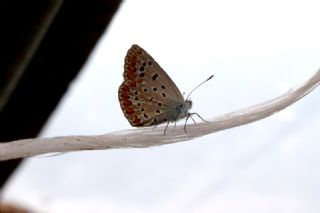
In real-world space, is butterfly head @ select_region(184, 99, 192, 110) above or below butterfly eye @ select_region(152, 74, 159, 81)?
below

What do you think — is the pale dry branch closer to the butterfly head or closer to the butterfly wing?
the butterfly wing

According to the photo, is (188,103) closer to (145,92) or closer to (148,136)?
(145,92)

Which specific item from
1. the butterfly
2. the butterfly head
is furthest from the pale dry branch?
the butterfly head

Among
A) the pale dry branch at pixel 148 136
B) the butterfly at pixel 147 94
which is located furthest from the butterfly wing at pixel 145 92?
the pale dry branch at pixel 148 136

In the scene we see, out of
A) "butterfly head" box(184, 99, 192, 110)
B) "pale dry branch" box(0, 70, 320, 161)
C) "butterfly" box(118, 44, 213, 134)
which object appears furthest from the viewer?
"butterfly head" box(184, 99, 192, 110)

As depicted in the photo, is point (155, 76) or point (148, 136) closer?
point (148, 136)

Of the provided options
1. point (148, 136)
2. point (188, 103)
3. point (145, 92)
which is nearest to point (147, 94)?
point (145, 92)

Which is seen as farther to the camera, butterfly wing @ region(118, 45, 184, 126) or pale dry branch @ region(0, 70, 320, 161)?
butterfly wing @ region(118, 45, 184, 126)
